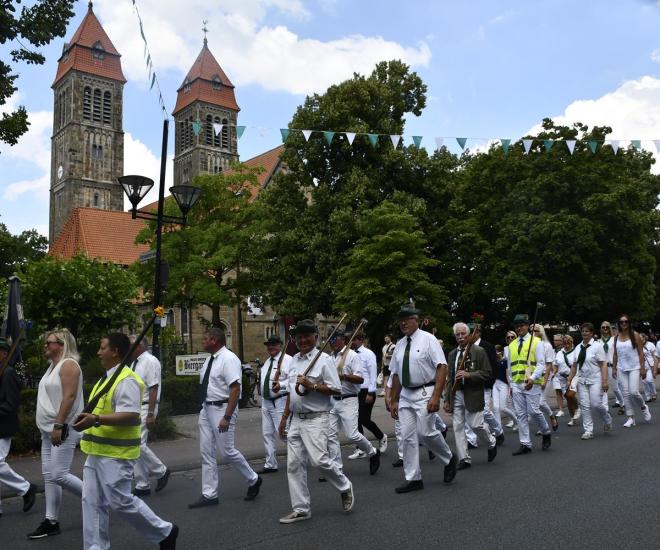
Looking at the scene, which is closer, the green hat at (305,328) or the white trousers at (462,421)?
the green hat at (305,328)

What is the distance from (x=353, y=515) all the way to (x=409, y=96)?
106 ft

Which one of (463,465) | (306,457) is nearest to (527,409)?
(463,465)

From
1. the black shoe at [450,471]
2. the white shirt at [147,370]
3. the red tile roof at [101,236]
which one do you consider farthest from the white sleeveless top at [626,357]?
the red tile roof at [101,236]

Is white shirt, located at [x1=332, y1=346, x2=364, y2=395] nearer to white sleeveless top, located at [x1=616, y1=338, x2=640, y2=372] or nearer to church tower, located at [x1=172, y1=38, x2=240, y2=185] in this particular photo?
white sleeveless top, located at [x1=616, y1=338, x2=640, y2=372]

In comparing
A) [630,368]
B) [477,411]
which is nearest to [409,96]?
[630,368]

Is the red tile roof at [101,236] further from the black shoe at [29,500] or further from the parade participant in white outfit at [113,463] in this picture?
the parade participant in white outfit at [113,463]

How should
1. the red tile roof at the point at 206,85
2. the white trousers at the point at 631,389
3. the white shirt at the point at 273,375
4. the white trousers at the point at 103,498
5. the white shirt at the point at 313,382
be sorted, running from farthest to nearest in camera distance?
the red tile roof at the point at 206,85 < the white trousers at the point at 631,389 < the white shirt at the point at 273,375 < the white shirt at the point at 313,382 < the white trousers at the point at 103,498

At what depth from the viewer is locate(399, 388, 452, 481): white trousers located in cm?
774

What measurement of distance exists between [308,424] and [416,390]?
1.57 metres

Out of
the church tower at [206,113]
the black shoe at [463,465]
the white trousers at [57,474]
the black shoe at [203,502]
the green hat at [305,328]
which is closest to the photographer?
the white trousers at [57,474]

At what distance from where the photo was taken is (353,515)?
668 centimetres

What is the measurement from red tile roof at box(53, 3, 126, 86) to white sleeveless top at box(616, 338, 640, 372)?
74.1 meters

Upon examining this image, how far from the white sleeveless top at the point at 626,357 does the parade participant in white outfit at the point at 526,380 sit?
353cm

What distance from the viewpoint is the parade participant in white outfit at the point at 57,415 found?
20.0ft
